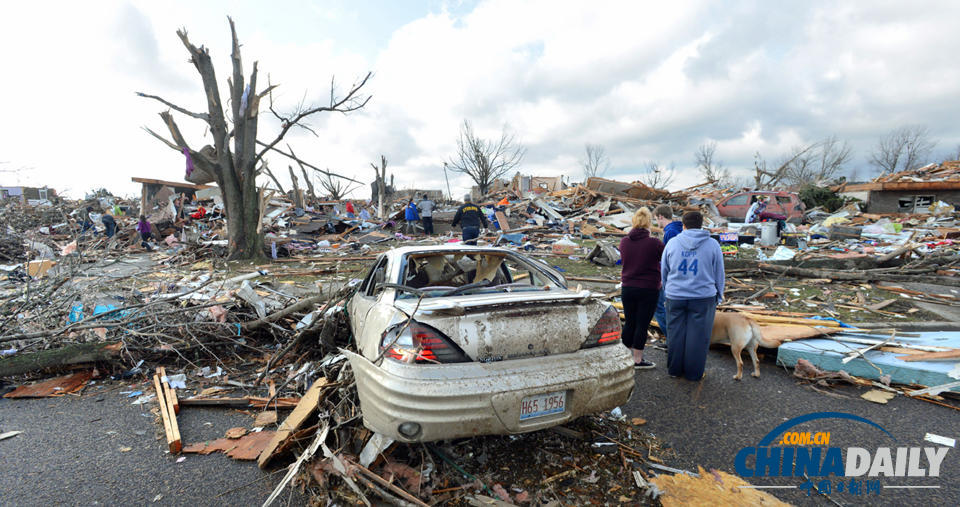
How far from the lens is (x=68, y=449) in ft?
9.82

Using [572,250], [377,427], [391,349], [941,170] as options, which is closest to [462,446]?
[377,427]

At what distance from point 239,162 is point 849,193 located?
3041 centimetres

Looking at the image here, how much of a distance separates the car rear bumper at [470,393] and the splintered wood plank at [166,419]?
148 centimetres

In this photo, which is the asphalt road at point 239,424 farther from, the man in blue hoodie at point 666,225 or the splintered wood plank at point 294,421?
the man in blue hoodie at point 666,225

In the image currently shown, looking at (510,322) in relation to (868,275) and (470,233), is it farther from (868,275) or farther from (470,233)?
(868,275)

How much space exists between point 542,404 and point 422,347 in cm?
78

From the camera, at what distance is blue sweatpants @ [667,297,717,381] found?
3953 mm

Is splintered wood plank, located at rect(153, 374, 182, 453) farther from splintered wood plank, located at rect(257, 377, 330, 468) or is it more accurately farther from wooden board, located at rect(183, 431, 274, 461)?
splintered wood plank, located at rect(257, 377, 330, 468)

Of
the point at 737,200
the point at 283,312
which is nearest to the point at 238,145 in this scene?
the point at 283,312

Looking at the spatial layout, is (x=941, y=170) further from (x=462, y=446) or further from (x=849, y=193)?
(x=462, y=446)

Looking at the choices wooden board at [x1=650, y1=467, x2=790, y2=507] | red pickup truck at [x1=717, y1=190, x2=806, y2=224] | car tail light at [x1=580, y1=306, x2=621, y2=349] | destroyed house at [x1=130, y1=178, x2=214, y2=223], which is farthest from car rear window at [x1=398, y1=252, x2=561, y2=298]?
destroyed house at [x1=130, y1=178, x2=214, y2=223]

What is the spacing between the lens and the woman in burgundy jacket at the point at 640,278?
4188mm

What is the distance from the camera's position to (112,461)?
9.26 ft

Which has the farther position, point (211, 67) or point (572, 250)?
point (572, 250)
